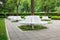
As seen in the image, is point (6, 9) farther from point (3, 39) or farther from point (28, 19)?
point (3, 39)

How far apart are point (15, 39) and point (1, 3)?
2571 cm

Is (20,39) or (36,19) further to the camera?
(36,19)

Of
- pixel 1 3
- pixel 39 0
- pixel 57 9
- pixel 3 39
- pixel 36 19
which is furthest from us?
pixel 57 9

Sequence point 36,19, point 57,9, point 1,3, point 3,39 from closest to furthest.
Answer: point 3,39
point 36,19
point 1,3
point 57,9

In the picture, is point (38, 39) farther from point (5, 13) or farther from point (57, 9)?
point (57, 9)

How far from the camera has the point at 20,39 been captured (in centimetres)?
778

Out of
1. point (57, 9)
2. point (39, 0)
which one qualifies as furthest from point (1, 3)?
point (57, 9)

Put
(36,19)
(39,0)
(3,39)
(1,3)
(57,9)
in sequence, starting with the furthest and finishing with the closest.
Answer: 1. (57,9)
2. (1,3)
3. (39,0)
4. (36,19)
5. (3,39)

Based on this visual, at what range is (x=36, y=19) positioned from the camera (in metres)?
12.5

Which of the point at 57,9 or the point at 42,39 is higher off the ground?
the point at 42,39

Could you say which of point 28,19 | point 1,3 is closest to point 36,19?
point 28,19

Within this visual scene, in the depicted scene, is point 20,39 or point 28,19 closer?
point 20,39

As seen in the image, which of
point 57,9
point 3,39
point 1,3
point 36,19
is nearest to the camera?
point 3,39

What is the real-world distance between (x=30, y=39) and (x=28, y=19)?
16.2 feet
